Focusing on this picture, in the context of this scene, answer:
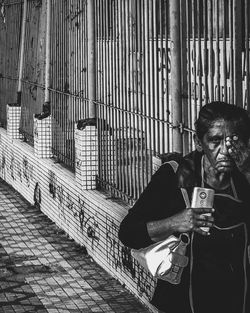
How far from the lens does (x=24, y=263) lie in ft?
32.8

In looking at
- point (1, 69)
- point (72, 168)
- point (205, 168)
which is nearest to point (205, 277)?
point (205, 168)

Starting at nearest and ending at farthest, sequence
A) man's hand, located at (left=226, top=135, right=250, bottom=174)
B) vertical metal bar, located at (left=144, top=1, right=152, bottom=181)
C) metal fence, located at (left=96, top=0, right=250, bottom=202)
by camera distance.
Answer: man's hand, located at (left=226, top=135, right=250, bottom=174) < metal fence, located at (left=96, top=0, right=250, bottom=202) < vertical metal bar, located at (left=144, top=1, right=152, bottom=181)

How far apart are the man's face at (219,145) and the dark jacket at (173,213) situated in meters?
0.08

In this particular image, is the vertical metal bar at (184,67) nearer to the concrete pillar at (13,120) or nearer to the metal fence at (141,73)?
the metal fence at (141,73)

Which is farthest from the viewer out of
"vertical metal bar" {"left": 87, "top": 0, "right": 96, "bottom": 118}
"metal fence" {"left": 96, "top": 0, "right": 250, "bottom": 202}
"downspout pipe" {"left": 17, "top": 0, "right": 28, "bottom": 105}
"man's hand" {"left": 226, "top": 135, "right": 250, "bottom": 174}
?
"downspout pipe" {"left": 17, "top": 0, "right": 28, "bottom": 105}

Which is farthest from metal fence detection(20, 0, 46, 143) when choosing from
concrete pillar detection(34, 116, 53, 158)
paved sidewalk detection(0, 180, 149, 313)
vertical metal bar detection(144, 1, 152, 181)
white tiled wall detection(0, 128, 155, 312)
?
vertical metal bar detection(144, 1, 152, 181)

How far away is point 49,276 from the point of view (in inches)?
369

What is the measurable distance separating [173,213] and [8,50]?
13.5 metres

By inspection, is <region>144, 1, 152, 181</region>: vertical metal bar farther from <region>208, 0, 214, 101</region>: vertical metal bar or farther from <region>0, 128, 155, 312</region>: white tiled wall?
<region>208, 0, 214, 101</region>: vertical metal bar

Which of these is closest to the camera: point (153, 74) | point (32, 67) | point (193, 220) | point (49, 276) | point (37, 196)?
point (193, 220)

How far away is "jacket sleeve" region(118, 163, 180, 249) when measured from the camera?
429cm

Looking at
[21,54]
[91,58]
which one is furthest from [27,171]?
[91,58]

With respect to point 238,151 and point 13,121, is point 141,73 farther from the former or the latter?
point 13,121

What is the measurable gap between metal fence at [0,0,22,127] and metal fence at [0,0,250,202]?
338 centimetres
